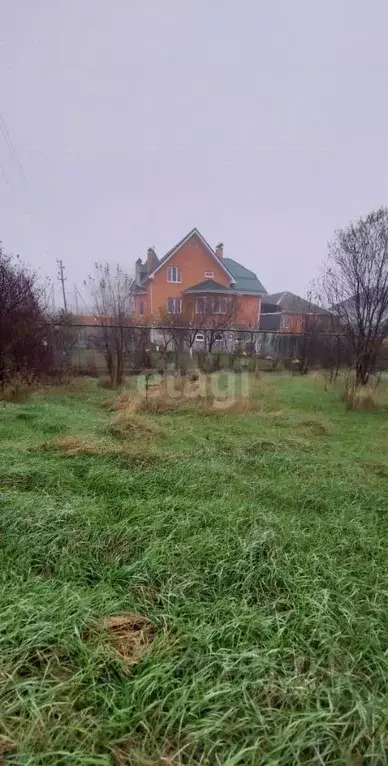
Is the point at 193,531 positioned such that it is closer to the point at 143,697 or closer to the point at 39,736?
the point at 143,697

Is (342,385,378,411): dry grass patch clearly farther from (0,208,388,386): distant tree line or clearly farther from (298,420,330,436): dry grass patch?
(298,420,330,436): dry grass patch

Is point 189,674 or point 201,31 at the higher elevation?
point 201,31

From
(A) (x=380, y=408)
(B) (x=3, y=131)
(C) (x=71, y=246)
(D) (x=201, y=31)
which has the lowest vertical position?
(A) (x=380, y=408)

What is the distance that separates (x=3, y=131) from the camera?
5.46 m

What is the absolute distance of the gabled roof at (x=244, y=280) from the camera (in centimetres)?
2044

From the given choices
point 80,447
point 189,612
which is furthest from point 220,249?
point 189,612

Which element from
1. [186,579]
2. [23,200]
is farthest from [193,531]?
[23,200]

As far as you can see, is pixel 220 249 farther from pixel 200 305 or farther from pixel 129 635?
pixel 129 635

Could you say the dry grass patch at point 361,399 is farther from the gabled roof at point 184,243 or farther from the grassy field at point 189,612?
the gabled roof at point 184,243

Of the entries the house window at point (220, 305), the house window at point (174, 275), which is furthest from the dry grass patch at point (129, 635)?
the house window at point (174, 275)

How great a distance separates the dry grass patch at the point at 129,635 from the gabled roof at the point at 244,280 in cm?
1975

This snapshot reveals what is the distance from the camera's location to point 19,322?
6797 mm

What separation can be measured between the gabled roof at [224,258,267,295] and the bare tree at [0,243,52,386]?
1445 centimetres

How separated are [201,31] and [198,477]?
9.30 metres
